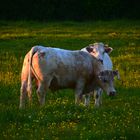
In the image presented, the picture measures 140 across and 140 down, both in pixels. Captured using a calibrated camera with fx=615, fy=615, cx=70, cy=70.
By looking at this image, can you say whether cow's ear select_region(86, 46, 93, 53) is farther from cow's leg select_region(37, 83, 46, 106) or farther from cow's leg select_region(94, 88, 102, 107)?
cow's leg select_region(37, 83, 46, 106)

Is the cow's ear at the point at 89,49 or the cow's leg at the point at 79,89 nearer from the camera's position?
the cow's leg at the point at 79,89

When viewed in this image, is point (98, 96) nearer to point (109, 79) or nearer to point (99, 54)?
point (109, 79)

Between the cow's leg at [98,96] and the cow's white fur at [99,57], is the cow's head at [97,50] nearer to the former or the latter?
the cow's white fur at [99,57]

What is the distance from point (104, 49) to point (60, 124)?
604 centimetres

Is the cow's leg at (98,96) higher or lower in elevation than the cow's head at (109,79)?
lower

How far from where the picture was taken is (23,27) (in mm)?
44438
